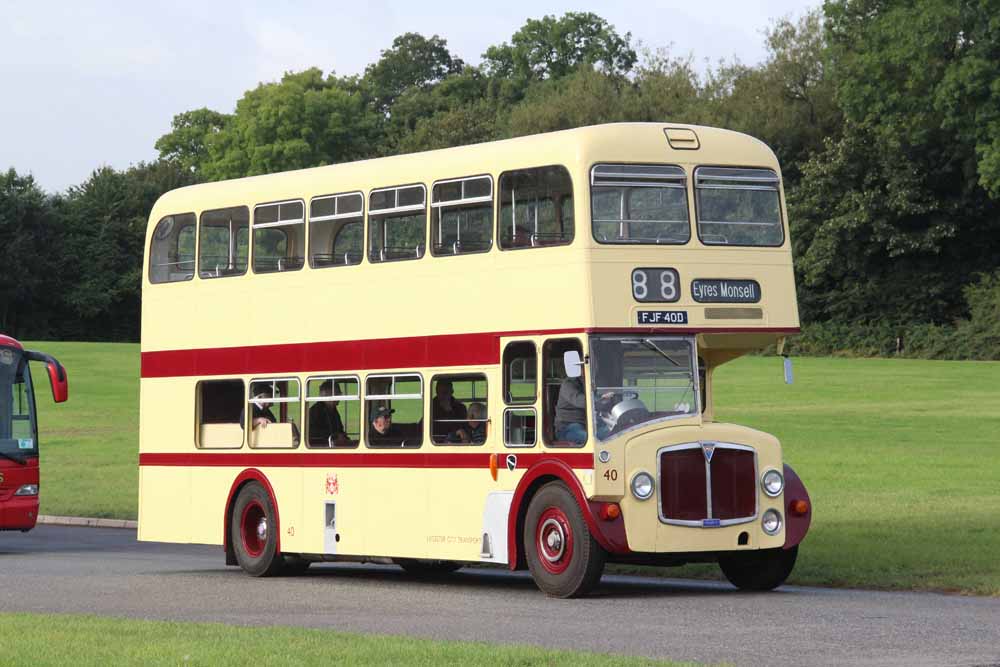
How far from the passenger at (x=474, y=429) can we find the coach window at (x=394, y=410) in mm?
665

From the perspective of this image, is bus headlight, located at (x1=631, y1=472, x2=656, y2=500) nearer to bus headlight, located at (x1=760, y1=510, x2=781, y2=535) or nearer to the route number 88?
bus headlight, located at (x1=760, y1=510, x2=781, y2=535)

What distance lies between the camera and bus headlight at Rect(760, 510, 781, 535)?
1714 cm

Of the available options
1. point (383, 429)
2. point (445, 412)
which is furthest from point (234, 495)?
point (445, 412)

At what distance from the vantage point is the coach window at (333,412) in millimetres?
20078

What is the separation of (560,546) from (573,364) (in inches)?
67.7

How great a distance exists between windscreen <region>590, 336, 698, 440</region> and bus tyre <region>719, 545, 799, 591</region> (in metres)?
1.61

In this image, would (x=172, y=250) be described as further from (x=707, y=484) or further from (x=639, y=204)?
(x=707, y=484)

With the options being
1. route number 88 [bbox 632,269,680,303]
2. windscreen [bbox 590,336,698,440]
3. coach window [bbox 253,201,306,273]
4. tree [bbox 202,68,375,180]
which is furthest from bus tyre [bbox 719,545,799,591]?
tree [bbox 202,68,375,180]

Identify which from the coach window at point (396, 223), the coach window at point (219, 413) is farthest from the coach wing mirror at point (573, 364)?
the coach window at point (219, 413)

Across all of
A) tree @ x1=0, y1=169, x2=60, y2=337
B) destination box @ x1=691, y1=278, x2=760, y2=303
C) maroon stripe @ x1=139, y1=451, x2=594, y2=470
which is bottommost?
maroon stripe @ x1=139, y1=451, x2=594, y2=470

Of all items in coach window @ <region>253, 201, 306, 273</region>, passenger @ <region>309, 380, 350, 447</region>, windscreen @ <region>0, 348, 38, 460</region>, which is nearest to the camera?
passenger @ <region>309, 380, 350, 447</region>

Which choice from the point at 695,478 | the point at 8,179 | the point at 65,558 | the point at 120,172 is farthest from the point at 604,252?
the point at 120,172

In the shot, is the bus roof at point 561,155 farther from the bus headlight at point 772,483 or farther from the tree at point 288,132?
the tree at point 288,132

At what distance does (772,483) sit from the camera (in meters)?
17.2
